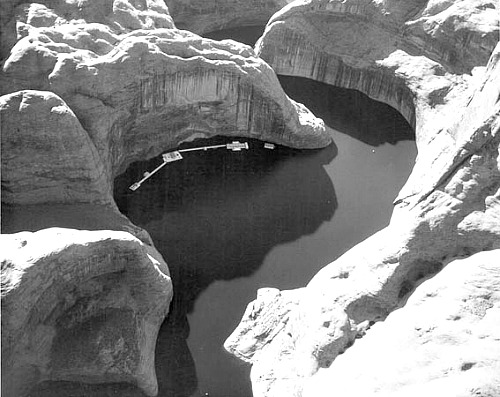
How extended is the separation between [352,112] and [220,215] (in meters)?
6.66

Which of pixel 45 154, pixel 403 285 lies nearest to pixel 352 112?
pixel 403 285

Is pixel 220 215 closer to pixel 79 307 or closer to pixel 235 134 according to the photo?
pixel 235 134

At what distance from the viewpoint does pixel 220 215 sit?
55.1ft

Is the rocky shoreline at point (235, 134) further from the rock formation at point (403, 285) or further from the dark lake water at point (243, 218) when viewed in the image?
the dark lake water at point (243, 218)

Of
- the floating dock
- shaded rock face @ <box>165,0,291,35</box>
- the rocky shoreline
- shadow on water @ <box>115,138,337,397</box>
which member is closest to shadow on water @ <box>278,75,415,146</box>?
the rocky shoreline

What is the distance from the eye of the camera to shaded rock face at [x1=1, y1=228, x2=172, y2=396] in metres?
11.0

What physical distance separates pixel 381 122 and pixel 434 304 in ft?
35.1

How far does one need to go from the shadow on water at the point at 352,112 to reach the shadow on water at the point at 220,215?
4.53 feet

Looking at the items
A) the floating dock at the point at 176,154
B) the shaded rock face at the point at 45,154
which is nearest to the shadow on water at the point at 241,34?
the floating dock at the point at 176,154

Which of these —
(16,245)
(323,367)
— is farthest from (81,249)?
(323,367)

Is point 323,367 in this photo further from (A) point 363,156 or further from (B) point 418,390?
(A) point 363,156

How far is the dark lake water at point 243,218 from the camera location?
45.3 ft

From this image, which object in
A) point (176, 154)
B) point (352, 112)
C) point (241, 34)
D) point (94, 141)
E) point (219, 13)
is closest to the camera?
point (94, 141)

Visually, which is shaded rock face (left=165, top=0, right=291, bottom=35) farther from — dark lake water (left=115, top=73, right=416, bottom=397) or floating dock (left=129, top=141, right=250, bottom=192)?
floating dock (left=129, top=141, right=250, bottom=192)
